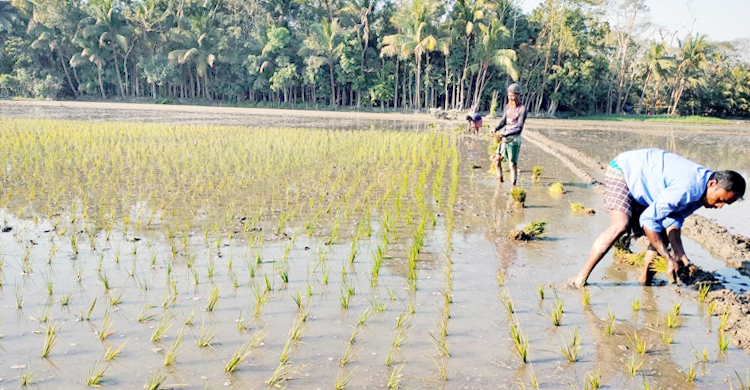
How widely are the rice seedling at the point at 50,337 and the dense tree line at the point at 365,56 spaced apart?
2493cm

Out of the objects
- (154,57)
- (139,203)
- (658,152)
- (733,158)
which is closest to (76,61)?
(154,57)

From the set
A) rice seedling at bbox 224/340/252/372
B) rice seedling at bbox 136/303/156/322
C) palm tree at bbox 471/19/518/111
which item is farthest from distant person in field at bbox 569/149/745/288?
palm tree at bbox 471/19/518/111

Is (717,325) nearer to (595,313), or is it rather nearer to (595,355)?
(595,313)

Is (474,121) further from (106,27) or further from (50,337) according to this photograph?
(106,27)

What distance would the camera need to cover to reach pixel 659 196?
332cm

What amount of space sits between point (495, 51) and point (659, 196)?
25115 millimetres

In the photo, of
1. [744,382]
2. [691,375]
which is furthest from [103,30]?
[744,382]

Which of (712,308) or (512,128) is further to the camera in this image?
(512,128)

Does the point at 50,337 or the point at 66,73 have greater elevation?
the point at 66,73

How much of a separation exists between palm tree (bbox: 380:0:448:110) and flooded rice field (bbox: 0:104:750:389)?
20721mm

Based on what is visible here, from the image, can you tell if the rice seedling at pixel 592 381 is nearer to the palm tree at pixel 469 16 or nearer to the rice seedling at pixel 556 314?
the rice seedling at pixel 556 314

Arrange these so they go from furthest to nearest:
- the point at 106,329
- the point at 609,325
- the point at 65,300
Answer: the point at 65,300
the point at 609,325
the point at 106,329

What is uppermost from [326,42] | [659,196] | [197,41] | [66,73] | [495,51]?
[197,41]

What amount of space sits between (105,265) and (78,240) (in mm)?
795
